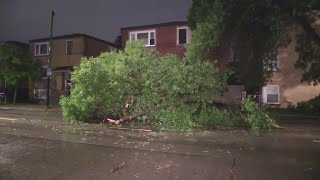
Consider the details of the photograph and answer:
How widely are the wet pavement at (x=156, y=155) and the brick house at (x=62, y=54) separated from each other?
27.9 metres

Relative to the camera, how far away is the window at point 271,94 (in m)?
33.1

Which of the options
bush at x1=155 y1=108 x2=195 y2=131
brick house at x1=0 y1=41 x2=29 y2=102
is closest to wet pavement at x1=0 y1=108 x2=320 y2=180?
bush at x1=155 y1=108 x2=195 y2=131

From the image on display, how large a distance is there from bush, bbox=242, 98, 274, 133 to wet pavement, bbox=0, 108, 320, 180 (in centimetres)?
98

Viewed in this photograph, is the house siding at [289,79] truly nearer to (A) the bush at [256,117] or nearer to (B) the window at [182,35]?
(B) the window at [182,35]

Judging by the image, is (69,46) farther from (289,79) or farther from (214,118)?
(214,118)

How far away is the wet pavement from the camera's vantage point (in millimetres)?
7555

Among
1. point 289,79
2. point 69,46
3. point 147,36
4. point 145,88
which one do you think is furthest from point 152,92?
point 69,46

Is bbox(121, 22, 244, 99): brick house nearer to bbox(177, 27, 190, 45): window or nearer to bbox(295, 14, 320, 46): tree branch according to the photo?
bbox(177, 27, 190, 45): window

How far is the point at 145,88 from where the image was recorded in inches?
642

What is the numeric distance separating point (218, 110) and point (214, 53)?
375 cm

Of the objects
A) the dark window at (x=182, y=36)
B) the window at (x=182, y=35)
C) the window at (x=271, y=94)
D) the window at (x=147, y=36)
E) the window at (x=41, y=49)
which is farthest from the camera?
the window at (x=41, y=49)

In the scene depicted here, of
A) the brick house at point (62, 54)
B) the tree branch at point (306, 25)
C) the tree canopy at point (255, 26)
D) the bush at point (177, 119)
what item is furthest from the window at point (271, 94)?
the bush at point (177, 119)

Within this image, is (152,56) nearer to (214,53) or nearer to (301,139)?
(214,53)

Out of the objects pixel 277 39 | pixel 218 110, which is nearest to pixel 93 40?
pixel 277 39
